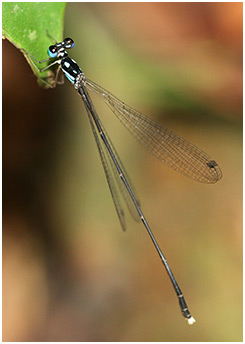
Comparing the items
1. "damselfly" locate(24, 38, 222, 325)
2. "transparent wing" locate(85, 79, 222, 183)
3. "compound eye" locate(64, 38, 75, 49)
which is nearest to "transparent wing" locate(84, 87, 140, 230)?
"damselfly" locate(24, 38, 222, 325)

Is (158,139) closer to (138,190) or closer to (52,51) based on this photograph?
(138,190)

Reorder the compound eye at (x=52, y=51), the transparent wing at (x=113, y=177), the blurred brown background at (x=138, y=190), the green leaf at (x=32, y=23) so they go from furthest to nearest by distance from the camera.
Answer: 1. the transparent wing at (x=113, y=177)
2. the blurred brown background at (x=138, y=190)
3. the compound eye at (x=52, y=51)
4. the green leaf at (x=32, y=23)

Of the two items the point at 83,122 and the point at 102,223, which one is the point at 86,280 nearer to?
the point at 102,223

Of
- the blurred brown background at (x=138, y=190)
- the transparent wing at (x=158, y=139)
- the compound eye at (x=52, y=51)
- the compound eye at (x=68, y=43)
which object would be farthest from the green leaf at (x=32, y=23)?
the transparent wing at (x=158, y=139)

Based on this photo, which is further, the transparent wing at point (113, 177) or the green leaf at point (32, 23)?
the transparent wing at point (113, 177)

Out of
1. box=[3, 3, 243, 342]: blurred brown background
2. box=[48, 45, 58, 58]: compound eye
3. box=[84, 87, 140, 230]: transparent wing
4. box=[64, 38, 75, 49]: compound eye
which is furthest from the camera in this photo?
box=[84, 87, 140, 230]: transparent wing

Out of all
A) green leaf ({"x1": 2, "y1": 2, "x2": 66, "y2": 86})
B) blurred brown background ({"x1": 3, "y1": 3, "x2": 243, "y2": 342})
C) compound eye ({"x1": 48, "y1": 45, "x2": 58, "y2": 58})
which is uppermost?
green leaf ({"x1": 2, "y1": 2, "x2": 66, "y2": 86})

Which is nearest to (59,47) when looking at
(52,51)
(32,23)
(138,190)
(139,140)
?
(52,51)

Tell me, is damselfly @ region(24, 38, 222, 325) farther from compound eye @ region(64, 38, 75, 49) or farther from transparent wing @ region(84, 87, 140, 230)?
compound eye @ region(64, 38, 75, 49)

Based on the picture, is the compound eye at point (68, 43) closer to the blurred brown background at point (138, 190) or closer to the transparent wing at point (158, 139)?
the blurred brown background at point (138, 190)
